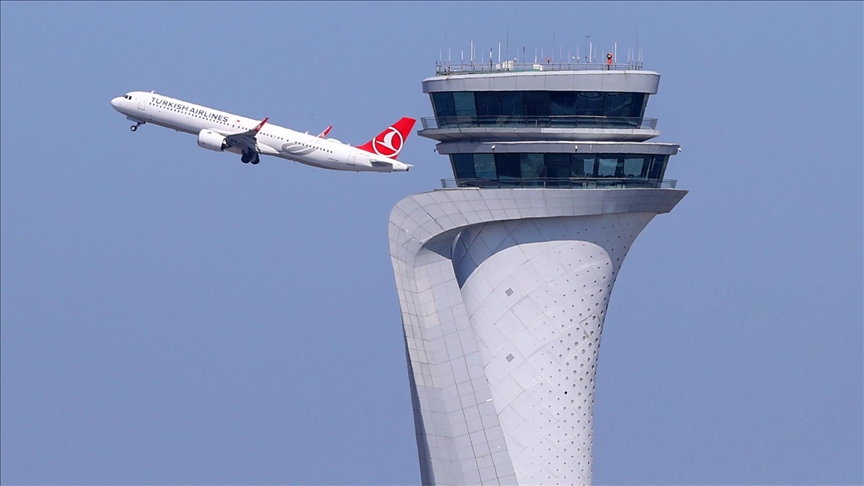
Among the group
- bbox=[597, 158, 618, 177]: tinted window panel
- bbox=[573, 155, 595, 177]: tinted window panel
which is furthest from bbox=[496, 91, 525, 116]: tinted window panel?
bbox=[597, 158, 618, 177]: tinted window panel

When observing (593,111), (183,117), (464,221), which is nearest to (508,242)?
(464,221)

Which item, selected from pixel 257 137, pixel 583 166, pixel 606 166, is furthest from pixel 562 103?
pixel 257 137

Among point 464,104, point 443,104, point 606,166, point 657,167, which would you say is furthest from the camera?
point 443,104

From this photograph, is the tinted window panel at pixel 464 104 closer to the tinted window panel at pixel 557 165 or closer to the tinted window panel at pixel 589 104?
the tinted window panel at pixel 557 165

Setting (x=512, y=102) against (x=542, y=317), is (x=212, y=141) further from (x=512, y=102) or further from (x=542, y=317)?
(x=542, y=317)

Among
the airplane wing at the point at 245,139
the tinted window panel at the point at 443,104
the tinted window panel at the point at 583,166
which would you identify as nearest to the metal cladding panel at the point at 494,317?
the tinted window panel at the point at 583,166

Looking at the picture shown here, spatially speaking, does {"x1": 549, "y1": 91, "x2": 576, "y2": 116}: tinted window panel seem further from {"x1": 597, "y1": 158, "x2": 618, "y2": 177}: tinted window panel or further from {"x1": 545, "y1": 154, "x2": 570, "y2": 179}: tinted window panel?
{"x1": 597, "y1": 158, "x2": 618, "y2": 177}: tinted window panel
